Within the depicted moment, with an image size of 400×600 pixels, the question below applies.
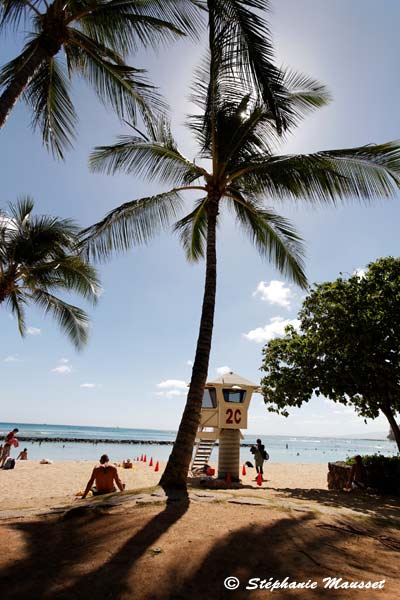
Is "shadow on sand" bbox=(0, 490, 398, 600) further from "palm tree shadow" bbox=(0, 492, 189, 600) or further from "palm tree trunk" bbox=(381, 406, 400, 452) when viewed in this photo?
"palm tree trunk" bbox=(381, 406, 400, 452)

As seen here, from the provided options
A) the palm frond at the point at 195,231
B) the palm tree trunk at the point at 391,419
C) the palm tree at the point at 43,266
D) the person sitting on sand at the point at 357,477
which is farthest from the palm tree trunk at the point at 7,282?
the palm tree trunk at the point at 391,419

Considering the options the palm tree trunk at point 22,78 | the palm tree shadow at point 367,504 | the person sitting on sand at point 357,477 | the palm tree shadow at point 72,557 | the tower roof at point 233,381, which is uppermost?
the palm tree trunk at point 22,78

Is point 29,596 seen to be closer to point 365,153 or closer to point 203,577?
point 203,577

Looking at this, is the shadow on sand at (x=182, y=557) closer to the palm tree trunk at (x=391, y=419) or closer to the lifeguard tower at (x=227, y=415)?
the palm tree trunk at (x=391, y=419)

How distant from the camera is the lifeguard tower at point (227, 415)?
14.0 meters

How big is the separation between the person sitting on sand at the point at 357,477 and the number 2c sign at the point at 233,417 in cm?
438

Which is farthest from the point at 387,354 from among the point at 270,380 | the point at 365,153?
the point at 365,153

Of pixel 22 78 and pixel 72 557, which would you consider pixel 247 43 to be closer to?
pixel 22 78

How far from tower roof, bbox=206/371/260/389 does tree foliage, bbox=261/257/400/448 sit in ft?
5.03

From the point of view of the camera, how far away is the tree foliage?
11.0 m

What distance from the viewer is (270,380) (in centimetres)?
1328

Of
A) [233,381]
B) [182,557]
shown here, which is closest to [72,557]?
[182,557]

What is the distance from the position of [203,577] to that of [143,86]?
8773 mm

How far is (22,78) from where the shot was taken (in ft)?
21.9
